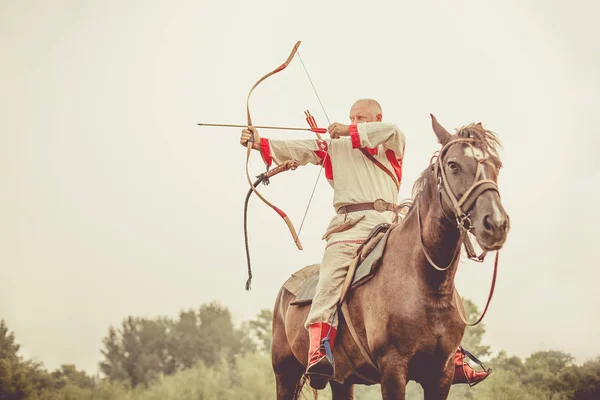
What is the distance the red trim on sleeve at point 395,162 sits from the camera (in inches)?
283

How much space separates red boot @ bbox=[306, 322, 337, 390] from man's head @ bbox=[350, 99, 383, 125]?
2.16 metres

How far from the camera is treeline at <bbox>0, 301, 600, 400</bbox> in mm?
14953

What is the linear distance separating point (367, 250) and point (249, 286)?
1.62m

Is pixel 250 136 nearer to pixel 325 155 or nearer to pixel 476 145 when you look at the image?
pixel 325 155

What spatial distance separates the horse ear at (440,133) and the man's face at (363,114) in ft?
4.95

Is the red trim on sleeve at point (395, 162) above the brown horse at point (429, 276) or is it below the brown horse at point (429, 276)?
above

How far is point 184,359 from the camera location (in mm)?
34875

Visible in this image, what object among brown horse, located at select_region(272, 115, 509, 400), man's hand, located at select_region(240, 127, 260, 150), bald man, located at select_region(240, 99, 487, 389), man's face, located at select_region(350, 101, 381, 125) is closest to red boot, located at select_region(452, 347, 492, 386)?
bald man, located at select_region(240, 99, 487, 389)

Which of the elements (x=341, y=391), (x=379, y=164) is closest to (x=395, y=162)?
(x=379, y=164)

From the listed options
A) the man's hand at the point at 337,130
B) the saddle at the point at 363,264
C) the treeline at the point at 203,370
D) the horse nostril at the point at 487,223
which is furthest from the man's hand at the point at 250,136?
the treeline at the point at 203,370

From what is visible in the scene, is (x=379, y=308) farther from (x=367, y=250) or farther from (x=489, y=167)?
(x=489, y=167)

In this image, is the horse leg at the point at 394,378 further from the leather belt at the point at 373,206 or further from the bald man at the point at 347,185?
the leather belt at the point at 373,206

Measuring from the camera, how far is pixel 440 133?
5.86m

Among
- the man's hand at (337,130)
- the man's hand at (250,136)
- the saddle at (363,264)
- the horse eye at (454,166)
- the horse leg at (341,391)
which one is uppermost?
the man's hand at (250,136)
